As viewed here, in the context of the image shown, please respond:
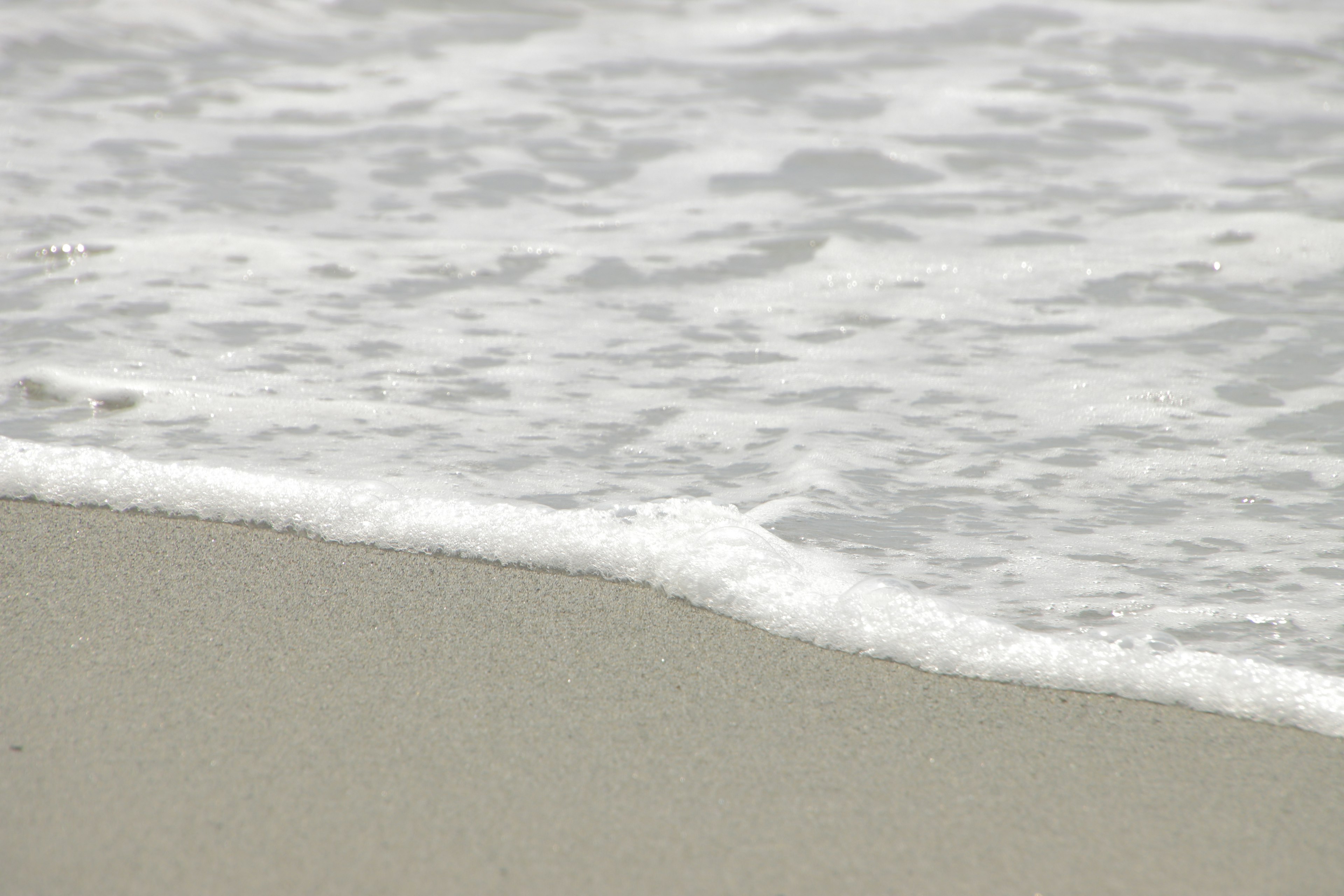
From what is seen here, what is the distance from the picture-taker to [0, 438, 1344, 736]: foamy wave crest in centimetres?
193

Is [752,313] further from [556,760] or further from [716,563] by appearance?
[556,760]

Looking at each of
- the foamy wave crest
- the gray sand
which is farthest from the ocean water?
the gray sand

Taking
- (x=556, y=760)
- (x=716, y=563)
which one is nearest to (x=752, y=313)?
(x=716, y=563)

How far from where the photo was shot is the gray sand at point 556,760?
1.49 m

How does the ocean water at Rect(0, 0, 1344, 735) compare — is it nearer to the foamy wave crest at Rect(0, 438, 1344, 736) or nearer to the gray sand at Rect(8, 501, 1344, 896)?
the foamy wave crest at Rect(0, 438, 1344, 736)

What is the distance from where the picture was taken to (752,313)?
3803 millimetres

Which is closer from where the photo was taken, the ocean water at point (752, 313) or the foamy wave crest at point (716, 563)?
the foamy wave crest at point (716, 563)

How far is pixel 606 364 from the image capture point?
3.40 meters

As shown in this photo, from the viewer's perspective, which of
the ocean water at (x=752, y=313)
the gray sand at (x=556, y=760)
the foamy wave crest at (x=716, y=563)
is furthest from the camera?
the ocean water at (x=752, y=313)

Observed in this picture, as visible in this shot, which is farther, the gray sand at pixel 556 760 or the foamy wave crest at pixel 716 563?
the foamy wave crest at pixel 716 563

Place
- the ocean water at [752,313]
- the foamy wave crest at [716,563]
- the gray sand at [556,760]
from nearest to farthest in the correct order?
the gray sand at [556,760]
the foamy wave crest at [716,563]
the ocean water at [752,313]

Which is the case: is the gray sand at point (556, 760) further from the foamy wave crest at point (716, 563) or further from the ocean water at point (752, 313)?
the ocean water at point (752, 313)

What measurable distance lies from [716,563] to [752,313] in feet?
5.55

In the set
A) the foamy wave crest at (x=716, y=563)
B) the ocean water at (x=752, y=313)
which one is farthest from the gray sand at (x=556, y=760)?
the ocean water at (x=752, y=313)
